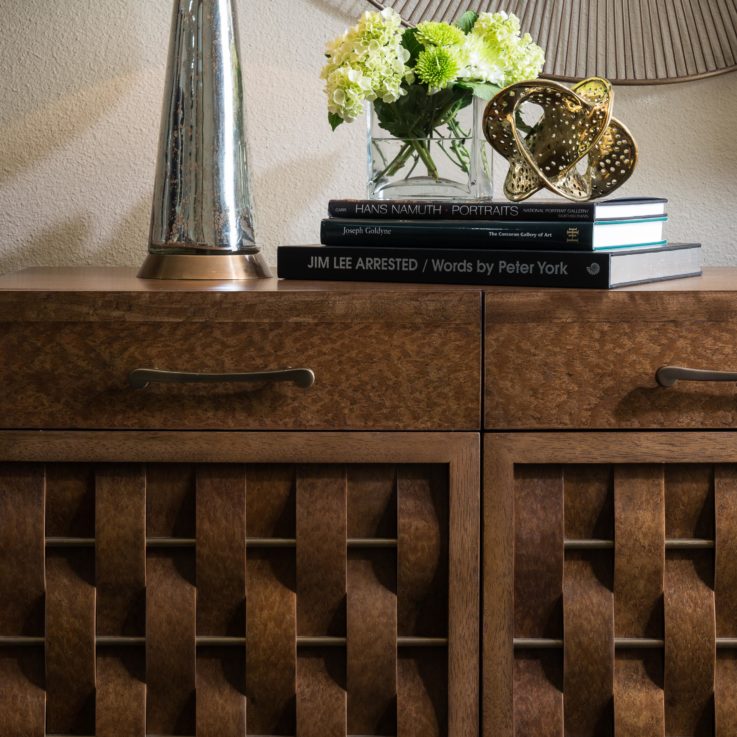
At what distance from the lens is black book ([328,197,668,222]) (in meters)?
0.90

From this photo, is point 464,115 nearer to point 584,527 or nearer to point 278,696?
point 584,527

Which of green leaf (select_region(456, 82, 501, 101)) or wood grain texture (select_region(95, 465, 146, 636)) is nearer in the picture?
wood grain texture (select_region(95, 465, 146, 636))

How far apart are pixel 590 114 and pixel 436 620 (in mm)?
548

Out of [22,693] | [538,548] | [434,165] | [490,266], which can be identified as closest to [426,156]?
[434,165]

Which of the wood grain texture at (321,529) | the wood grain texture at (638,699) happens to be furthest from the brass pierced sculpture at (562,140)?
the wood grain texture at (638,699)

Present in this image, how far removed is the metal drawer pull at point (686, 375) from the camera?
33.6 inches

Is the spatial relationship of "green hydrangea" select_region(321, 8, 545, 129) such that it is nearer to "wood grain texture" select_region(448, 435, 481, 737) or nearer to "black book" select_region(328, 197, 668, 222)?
"black book" select_region(328, 197, 668, 222)

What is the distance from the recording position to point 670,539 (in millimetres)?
905

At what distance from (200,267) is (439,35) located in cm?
37

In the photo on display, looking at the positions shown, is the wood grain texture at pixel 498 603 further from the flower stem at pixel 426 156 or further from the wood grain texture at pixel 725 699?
the flower stem at pixel 426 156

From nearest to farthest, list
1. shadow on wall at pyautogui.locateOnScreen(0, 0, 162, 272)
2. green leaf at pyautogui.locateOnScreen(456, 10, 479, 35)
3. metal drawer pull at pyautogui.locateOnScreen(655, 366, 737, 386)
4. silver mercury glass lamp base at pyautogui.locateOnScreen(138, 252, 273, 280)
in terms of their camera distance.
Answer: metal drawer pull at pyautogui.locateOnScreen(655, 366, 737, 386), silver mercury glass lamp base at pyautogui.locateOnScreen(138, 252, 273, 280), green leaf at pyautogui.locateOnScreen(456, 10, 479, 35), shadow on wall at pyautogui.locateOnScreen(0, 0, 162, 272)

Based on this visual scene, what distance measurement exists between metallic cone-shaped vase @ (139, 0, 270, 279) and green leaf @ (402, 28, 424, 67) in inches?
7.8

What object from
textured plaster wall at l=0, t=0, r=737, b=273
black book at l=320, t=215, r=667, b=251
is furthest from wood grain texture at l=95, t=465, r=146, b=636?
textured plaster wall at l=0, t=0, r=737, b=273

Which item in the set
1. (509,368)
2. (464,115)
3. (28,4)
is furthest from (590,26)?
(28,4)
